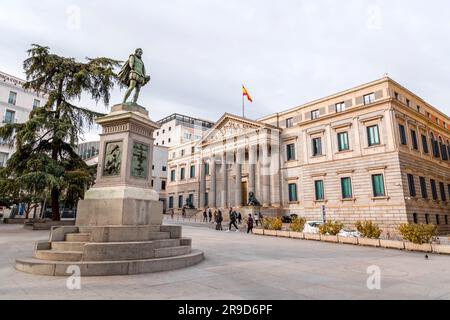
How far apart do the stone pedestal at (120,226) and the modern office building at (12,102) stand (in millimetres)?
38847

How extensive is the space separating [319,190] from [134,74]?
1078 inches

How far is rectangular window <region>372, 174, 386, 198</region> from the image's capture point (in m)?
26.7

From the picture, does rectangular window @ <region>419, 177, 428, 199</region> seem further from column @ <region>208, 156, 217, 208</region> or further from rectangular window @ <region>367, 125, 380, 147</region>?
column @ <region>208, 156, 217, 208</region>

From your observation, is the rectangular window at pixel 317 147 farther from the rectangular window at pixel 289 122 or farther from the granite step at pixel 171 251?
the granite step at pixel 171 251

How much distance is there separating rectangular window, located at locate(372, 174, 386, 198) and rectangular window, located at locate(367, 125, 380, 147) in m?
3.37

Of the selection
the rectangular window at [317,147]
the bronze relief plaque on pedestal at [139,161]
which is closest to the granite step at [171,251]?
the bronze relief plaque on pedestal at [139,161]

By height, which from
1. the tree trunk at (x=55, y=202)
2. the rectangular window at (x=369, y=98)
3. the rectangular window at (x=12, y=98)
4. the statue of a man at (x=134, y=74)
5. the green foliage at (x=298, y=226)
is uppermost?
the rectangular window at (x=12, y=98)

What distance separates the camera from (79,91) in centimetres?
1852

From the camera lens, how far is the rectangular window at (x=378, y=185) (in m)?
26.7

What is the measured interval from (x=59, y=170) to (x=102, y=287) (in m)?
14.7

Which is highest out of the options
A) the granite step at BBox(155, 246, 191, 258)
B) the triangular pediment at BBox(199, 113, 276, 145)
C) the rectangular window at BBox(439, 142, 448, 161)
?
the triangular pediment at BBox(199, 113, 276, 145)

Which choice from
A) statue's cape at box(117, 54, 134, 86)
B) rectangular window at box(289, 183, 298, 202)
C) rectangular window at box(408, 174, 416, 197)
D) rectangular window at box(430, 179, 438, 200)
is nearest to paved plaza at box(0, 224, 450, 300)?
statue's cape at box(117, 54, 134, 86)

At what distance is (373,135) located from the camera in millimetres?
28453
